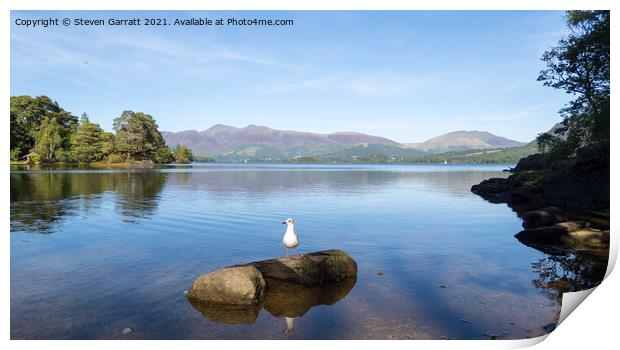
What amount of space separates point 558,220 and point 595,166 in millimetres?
8833

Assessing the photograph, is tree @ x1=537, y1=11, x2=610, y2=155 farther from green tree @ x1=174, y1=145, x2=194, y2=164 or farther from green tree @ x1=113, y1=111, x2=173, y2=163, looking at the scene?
green tree @ x1=174, y1=145, x2=194, y2=164

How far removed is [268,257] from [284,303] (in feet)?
17.1

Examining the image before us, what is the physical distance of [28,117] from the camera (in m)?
93.4

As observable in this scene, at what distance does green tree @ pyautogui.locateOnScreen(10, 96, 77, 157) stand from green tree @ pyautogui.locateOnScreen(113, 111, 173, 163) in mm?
20806

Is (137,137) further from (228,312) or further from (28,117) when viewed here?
(228,312)

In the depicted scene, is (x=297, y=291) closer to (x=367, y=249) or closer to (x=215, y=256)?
(x=215, y=256)

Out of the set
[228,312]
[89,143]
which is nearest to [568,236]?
[228,312]

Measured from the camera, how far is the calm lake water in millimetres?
9273

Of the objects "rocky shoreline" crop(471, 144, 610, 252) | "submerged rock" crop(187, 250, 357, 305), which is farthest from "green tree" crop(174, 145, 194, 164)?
"submerged rock" crop(187, 250, 357, 305)

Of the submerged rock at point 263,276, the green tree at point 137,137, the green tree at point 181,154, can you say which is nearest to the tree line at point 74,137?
the green tree at point 137,137

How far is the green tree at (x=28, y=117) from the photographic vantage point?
Answer: 8325cm

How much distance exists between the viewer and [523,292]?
39.0 ft

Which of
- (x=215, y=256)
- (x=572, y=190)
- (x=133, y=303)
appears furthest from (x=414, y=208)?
(x=133, y=303)

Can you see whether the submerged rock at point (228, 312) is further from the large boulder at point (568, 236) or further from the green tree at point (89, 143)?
the green tree at point (89, 143)
